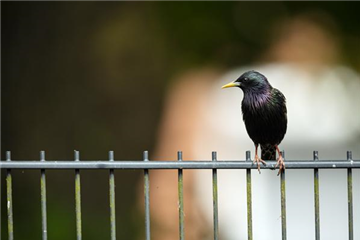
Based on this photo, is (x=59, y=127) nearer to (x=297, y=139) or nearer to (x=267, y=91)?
(x=297, y=139)

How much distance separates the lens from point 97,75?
5.70 m

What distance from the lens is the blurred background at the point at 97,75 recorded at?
5.61 metres

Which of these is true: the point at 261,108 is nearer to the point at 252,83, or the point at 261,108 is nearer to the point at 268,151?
the point at 252,83

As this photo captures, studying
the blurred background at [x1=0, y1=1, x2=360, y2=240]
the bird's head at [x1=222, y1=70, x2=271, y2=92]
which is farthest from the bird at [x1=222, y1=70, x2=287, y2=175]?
the blurred background at [x1=0, y1=1, x2=360, y2=240]

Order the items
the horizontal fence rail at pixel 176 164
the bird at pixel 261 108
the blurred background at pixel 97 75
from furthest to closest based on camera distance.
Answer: the blurred background at pixel 97 75
the bird at pixel 261 108
the horizontal fence rail at pixel 176 164

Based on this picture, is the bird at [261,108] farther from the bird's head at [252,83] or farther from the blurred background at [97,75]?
the blurred background at [97,75]

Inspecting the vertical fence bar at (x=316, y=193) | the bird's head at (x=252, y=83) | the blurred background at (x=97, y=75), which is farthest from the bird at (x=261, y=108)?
the blurred background at (x=97, y=75)

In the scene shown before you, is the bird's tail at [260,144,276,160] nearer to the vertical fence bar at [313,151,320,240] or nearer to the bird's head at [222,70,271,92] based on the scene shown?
the bird's head at [222,70,271,92]

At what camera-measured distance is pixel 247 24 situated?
5582mm

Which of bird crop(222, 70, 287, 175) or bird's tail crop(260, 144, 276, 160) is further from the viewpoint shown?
bird's tail crop(260, 144, 276, 160)

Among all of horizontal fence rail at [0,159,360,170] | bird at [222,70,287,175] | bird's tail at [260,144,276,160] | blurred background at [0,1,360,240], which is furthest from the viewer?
blurred background at [0,1,360,240]

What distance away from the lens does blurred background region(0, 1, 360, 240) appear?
5609mm

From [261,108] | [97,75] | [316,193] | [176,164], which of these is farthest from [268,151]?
[97,75]

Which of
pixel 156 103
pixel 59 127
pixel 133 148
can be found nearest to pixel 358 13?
pixel 156 103
